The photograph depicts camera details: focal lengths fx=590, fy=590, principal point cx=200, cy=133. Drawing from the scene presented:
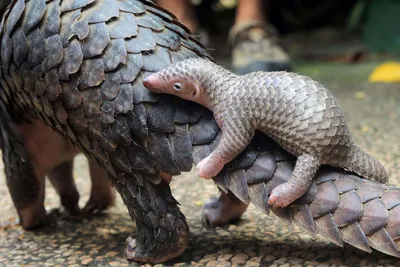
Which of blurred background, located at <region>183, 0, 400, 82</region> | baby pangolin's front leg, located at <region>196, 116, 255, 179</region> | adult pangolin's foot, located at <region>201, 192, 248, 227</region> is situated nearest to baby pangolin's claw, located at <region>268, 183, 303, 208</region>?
baby pangolin's front leg, located at <region>196, 116, 255, 179</region>

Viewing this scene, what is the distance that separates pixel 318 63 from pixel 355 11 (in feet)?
2.16

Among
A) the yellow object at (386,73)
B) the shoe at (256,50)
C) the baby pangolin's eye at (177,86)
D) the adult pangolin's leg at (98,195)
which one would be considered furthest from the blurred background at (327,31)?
the baby pangolin's eye at (177,86)

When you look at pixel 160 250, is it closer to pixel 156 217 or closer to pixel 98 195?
pixel 156 217

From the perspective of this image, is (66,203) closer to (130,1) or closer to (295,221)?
(130,1)

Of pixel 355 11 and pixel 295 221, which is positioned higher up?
pixel 355 11

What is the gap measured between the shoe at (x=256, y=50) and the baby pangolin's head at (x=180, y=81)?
242 centimetres

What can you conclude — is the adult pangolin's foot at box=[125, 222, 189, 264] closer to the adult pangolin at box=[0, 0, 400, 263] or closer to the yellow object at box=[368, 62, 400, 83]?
the adult pangolin at box=[0, 0, 400, 263]

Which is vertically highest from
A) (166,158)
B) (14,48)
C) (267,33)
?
(267,33)

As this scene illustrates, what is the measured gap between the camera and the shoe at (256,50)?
4098mm

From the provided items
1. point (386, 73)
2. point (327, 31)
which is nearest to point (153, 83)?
point (386, 73)

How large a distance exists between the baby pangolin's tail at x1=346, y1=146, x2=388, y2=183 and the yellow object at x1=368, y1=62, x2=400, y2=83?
3032mm

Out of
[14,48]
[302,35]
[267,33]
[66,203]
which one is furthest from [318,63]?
[14,48]

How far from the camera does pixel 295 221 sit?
1.53 meters

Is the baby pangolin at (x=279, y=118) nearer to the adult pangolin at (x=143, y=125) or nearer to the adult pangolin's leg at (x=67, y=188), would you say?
the adult pangolin at (x=143, y=125)
